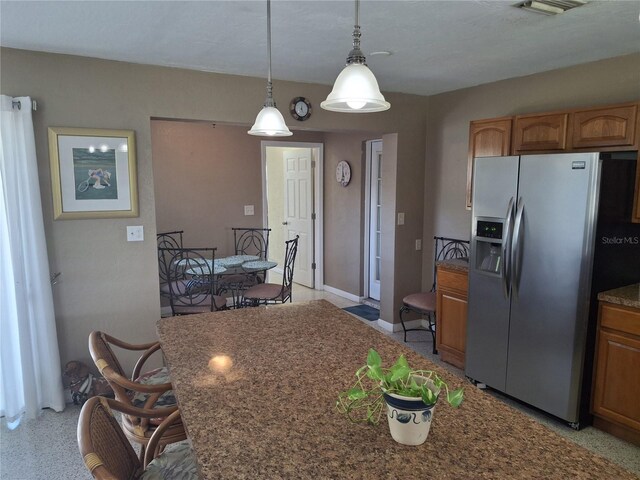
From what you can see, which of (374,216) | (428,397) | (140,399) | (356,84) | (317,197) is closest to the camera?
(428,397)

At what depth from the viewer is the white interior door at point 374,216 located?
5.59m

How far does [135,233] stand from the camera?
3.33 m

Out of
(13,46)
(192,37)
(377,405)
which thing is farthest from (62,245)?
(377,405)

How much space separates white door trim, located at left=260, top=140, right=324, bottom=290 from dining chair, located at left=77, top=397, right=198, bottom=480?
4.56 meters

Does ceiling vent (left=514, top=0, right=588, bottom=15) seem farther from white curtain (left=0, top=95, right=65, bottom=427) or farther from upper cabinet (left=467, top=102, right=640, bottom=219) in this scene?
white curtain (left=0, top=95, right=65, bottom=427)

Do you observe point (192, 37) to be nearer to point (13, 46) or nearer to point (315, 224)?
point (13, 46)

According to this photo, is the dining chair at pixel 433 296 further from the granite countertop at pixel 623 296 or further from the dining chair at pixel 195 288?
the dining chair at pixel 195 288

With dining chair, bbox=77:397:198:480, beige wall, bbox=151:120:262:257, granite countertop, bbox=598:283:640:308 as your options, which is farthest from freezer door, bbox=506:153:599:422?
beige wall, bbox=151:120:262:257

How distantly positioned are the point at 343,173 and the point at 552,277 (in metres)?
3.52

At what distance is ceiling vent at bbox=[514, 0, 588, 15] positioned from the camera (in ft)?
6.97

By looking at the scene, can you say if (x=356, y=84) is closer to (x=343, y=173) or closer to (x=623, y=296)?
(x=623, y=296)

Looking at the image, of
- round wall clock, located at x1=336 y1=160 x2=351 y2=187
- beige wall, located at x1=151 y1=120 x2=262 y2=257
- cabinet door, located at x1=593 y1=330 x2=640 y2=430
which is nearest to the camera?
cabinet door, located at x1=593 y1=330 x2=640 y2=430

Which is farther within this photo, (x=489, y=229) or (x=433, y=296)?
(x=433, y=296)

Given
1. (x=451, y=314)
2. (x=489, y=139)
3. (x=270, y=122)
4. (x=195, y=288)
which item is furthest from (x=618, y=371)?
(x=195, y=288)
